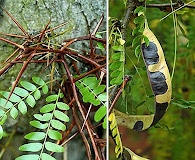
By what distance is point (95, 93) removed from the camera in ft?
1.49

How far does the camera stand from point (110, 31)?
411mm

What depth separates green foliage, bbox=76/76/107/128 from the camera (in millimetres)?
436

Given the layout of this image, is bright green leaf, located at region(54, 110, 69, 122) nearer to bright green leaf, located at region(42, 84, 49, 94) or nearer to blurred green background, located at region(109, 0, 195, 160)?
bright green leaf, located at region(42, 84, 49, 94)

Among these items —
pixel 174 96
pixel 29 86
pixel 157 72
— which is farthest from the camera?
pixel 174 96

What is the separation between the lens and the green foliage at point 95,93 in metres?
0.44

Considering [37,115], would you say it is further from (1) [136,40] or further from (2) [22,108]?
(1) [136,40]

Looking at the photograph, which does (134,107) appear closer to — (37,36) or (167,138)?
(37,36)

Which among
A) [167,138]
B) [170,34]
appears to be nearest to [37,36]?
[170,34]

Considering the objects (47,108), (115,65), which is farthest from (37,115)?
(115,65)

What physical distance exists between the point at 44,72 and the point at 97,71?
0.25 feet

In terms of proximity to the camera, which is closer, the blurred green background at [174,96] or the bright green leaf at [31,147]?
the bright green leaf at [31,147]

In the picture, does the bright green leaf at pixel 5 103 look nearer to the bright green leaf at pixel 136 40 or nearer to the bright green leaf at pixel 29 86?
the bright green leaf at pixel 29 86

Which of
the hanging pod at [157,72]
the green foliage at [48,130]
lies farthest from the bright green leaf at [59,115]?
the hanging pod at [157,72]

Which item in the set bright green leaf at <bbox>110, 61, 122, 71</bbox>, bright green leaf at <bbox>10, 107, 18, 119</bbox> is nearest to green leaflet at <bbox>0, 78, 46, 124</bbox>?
bright green leaf at <bbox>10, 107, 18, 119</bbox>
